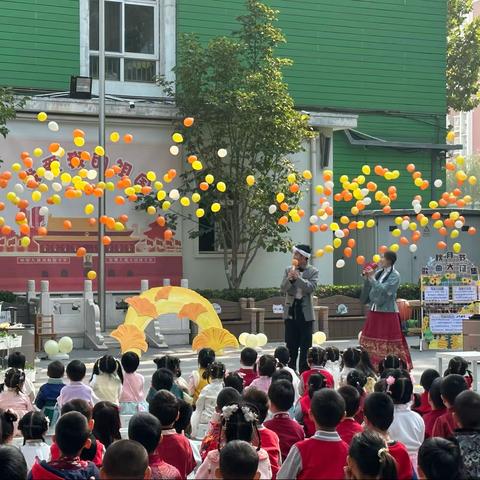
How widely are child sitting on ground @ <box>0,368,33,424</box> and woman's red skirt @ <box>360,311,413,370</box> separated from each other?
5535 millimetres

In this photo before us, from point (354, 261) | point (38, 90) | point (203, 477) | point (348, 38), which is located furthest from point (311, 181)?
point (203, 477)

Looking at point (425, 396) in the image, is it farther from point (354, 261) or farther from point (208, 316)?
point (354, 261)

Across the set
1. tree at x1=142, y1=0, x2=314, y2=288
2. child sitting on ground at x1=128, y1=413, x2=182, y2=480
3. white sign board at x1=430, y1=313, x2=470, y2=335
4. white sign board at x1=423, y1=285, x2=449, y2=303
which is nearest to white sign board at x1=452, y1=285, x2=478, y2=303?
white sign board at x1=423, y1=285, x2=449, y2=303

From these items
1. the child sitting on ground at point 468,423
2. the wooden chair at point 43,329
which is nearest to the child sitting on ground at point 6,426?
the child sitting on ground at point 468,423

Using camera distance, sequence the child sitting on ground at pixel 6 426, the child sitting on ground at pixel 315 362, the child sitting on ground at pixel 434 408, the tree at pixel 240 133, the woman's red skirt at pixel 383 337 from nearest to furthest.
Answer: the child sitting on ground at pixel 6 426, the child sitting on ground at pixel 434 408, the child sitting on ground at pixel 315 362, the woman's red skirt at pixel 383 337, the tree at pixel 240 133

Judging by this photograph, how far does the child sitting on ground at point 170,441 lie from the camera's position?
6.31m

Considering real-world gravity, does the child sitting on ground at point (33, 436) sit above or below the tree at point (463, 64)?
below

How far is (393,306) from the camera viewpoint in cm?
1329

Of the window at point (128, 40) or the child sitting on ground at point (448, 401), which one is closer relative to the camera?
the child sitting on ground at point (448, 401)

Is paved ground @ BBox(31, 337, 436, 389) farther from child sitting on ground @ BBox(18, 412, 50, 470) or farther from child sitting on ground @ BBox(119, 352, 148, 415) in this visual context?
child sitting on ground @ BBox(18, 412, 50, 470)

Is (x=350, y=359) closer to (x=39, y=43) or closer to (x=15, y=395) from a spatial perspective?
(x=15, y=395)

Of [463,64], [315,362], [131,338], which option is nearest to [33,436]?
[315,362]

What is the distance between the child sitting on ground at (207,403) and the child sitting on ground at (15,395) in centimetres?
152

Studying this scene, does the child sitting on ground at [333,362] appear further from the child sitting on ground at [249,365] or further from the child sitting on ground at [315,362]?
the child sitting on ground at [249,365]
